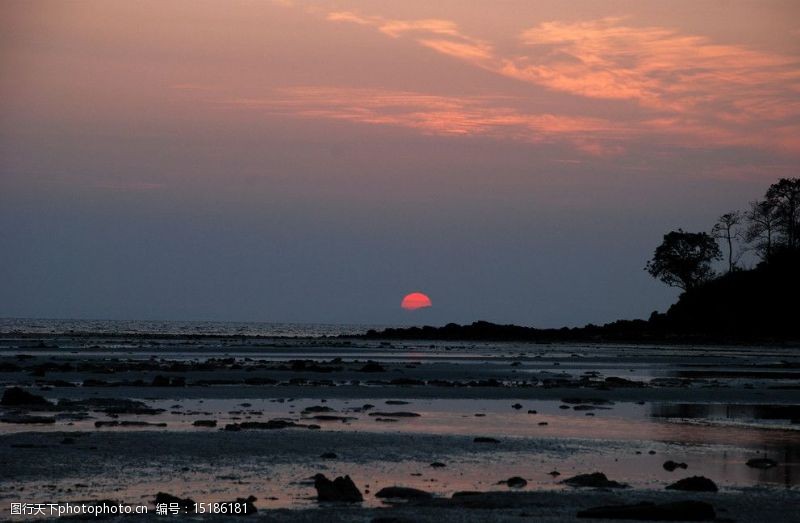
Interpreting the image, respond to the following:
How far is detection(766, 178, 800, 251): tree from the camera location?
116637 millimetres

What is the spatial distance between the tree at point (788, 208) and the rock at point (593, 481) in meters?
109

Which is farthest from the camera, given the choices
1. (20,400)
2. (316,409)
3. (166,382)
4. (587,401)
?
(166,382)

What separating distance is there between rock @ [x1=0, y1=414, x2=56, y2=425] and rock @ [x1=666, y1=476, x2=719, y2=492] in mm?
15688

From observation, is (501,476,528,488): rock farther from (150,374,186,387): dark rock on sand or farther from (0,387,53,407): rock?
(150,374,186,387): dark rock on sand

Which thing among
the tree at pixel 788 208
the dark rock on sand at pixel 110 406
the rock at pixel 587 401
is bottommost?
the rock at pixel 587 401

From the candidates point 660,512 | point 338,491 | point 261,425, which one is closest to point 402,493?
point 338,491

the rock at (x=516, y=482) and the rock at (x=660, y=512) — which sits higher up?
the rock at (x=660, y=512)

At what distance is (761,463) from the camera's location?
1959 cm

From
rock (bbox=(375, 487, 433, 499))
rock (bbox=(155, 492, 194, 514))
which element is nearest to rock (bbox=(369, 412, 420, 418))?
rock (bbox=(375, 487, 433, 499))

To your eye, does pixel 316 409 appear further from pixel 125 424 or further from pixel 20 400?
pixel 20 400

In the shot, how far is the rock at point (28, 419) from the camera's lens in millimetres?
24359

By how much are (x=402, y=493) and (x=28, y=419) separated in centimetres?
1298

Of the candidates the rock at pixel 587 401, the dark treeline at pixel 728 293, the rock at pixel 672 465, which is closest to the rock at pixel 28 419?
the rock at pixel 672 465

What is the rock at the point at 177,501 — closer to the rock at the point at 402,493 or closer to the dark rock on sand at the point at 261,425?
the rock at the point at 402,493
